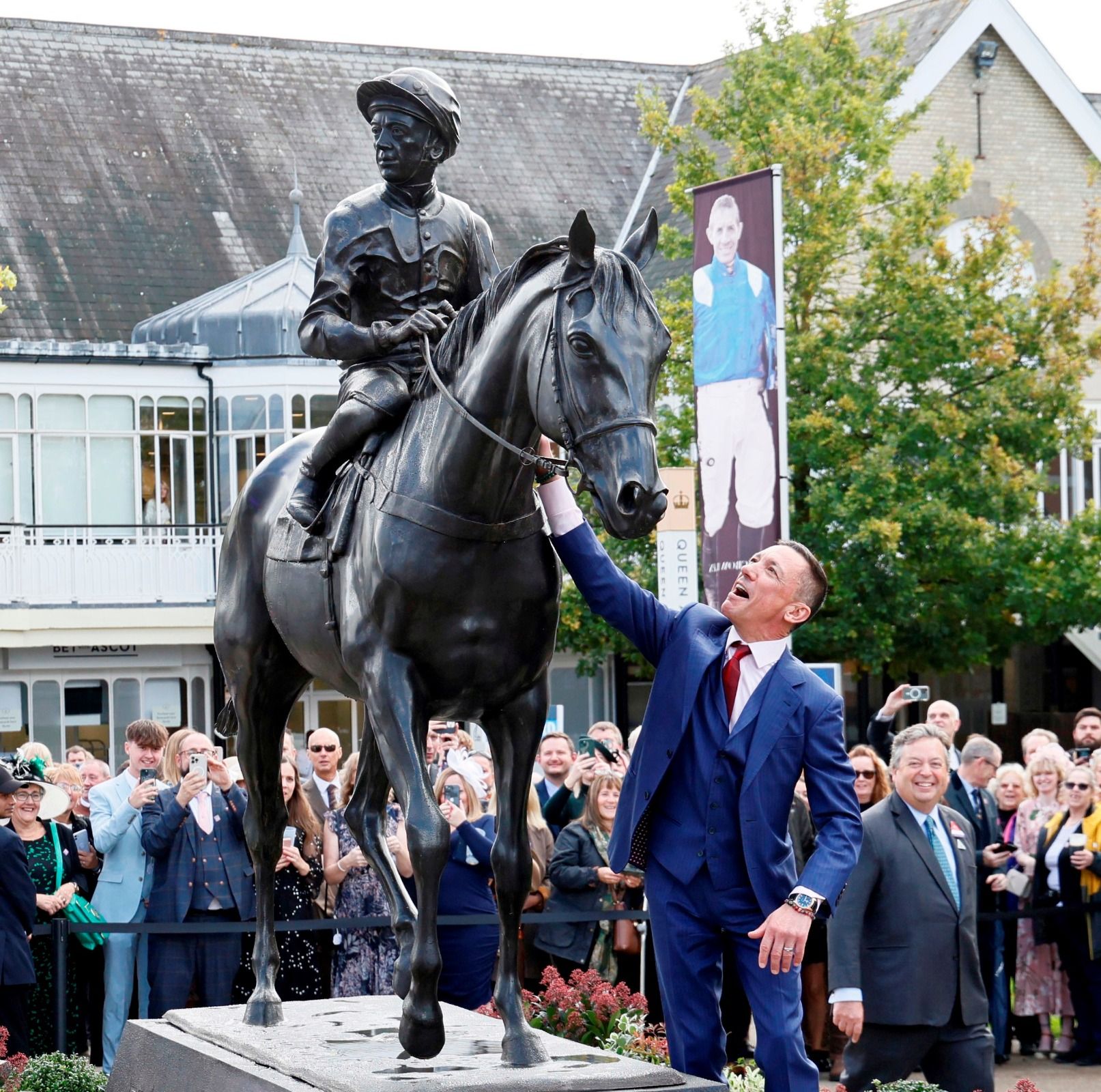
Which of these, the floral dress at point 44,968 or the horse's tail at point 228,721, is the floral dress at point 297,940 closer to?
the floral dress at point 44,968

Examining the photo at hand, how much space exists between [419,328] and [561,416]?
35.0 inches

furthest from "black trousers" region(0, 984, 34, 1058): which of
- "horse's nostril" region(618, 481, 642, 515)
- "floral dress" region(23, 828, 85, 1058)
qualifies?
"horse's nostril" region(618, 481, 642, 515)

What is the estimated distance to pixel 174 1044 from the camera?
6.72 metres

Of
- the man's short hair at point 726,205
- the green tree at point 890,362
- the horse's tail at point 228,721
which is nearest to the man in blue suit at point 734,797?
the horse's tail at point 228,721

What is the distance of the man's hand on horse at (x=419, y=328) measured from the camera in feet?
19.6

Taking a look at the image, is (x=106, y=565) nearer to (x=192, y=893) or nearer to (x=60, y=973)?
(x=192, y=893)

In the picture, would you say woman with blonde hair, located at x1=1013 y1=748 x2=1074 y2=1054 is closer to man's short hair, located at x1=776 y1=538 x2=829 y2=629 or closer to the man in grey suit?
the man in grey suit

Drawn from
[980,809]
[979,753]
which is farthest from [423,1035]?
[979,753]

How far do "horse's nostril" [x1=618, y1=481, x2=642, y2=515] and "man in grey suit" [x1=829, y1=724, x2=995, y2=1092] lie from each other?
343cm

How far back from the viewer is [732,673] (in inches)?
237

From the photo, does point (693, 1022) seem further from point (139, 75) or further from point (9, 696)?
point (139, 75)

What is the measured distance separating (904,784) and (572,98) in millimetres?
28532

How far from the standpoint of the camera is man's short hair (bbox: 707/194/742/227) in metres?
13.4

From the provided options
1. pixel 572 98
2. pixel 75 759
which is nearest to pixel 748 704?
pixel 75 759
